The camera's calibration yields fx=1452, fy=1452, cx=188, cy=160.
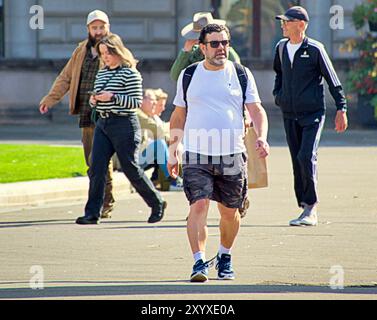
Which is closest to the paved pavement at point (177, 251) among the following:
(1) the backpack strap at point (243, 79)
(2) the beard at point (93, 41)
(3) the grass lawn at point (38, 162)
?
(3) the grass lawn at point (38, 162)

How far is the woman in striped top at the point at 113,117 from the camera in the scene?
1305 cm

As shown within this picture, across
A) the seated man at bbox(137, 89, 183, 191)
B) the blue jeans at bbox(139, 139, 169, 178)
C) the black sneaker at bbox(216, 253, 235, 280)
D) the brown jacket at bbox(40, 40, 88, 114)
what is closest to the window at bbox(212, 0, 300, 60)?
the seated man at bbox(137, 89, 183, 191)

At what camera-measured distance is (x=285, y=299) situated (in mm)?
8867

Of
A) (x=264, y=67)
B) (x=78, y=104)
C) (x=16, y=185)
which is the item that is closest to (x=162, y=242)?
(x=78, y=104)

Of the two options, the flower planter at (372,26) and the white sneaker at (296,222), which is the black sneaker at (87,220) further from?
the flower planter at (372,26)

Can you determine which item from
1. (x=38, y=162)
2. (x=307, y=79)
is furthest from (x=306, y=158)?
(x=38, y=162)

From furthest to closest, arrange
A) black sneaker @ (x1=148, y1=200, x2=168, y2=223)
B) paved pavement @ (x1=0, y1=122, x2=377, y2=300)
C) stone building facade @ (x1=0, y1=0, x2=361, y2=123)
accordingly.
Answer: stone building facade @ (x1=0, y1=0, x2=361, y2=123), black sneaker @ (x1=148, y1=200, x2=168, y2=223), paved pavement @ (x1=0, y1=122, x2=377, y2=300)

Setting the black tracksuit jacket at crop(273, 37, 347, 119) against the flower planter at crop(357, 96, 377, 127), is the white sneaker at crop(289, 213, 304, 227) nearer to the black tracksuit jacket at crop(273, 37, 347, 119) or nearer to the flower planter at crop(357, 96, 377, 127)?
the black tracksuit jacket at crop(273, 37, 347, 119)

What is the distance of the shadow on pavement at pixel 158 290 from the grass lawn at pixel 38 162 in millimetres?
6481

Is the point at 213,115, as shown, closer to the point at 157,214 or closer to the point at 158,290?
the point at 158,290

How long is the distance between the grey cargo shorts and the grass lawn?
6149 millimetres

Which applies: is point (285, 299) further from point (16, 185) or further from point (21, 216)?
point (16, 185)

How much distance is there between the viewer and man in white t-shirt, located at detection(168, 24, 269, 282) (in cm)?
983
